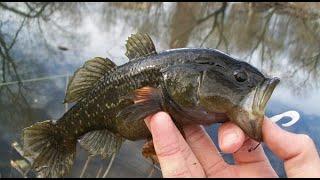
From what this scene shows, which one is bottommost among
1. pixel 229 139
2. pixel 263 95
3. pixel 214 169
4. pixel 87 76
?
pixel 214 169

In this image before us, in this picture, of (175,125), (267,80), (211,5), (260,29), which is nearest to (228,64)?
(267,80)

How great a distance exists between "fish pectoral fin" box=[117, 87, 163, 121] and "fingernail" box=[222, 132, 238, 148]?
0.33 meters

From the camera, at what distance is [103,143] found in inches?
88.4

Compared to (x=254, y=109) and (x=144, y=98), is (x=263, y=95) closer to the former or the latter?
(x=254, y=109)

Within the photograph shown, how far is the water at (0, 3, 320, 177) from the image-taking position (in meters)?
5.59

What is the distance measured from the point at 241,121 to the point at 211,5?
1387 centimetres

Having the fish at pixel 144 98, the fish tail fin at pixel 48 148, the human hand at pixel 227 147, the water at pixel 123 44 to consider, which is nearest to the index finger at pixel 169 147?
the human hand at pixel 227 147

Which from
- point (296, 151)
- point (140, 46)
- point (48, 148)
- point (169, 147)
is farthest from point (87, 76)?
point (296, 151)

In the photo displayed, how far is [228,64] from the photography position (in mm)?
1956

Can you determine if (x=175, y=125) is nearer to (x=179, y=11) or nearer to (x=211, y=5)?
(x=179, y=11)

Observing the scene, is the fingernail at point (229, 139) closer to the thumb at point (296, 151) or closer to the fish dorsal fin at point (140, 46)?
the thumb at point (296, 151)

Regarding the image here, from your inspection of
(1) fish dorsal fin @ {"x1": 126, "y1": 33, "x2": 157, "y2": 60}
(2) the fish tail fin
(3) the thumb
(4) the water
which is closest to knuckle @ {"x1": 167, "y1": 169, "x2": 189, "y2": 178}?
(3) the thumb

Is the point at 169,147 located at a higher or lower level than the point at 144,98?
lower

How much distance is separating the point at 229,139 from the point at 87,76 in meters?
0.81
